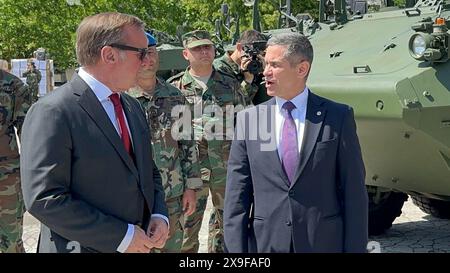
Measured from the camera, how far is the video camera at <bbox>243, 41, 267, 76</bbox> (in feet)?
20.8

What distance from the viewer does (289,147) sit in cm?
313

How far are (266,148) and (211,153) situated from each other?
2.18 meters

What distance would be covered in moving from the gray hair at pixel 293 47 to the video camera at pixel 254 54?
10.3 feet

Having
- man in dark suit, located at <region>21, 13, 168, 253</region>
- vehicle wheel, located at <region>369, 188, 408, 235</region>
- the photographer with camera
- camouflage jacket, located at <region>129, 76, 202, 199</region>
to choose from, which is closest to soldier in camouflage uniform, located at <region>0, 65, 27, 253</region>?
camouflage jacket, located at <region>129, 76, 202, 199</region>

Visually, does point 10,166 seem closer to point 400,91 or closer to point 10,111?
point 10,111

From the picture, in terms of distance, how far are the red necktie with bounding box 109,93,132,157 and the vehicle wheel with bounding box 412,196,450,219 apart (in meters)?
5.40

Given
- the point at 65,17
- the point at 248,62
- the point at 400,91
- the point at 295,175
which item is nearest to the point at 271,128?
the point at 295,175

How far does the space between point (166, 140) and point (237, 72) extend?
5.90 feet

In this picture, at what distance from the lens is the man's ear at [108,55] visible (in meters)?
2.73

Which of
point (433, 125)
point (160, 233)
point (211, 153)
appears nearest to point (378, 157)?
point (433, 125)

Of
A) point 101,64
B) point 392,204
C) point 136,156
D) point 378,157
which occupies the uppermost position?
point 101,64

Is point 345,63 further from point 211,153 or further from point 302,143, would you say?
point 302,143

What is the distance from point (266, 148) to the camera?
10.4ft

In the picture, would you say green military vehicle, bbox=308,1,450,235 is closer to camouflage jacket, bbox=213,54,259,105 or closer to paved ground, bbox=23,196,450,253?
camouflage jacket, bbox=213,54,259,105
